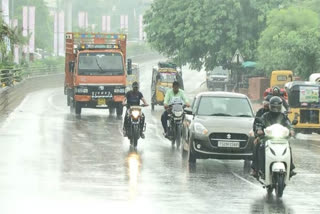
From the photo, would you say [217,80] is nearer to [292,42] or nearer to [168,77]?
[292,42]

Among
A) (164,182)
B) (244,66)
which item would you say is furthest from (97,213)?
(244,66)

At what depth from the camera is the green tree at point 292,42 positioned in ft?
173

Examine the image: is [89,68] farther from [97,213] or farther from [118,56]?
[97,213]

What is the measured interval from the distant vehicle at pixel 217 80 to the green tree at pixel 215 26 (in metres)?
7.50

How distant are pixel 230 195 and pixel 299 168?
18.4 ft

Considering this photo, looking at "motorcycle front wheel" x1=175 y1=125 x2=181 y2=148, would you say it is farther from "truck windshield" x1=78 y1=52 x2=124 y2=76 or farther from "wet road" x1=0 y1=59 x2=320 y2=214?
"truck windshield" x1=78 y1=52 x2=124 y2=76

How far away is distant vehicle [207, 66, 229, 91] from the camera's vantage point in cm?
7938

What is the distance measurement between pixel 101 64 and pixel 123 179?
71.3 feet

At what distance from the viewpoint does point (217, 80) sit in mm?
79562

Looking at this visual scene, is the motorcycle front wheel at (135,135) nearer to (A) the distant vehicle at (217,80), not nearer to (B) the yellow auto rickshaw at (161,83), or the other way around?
(B) the yellow auto rickshaw at (161,83)

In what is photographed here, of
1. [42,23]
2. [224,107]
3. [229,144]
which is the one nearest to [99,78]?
[224,107]

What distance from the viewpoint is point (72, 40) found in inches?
1671

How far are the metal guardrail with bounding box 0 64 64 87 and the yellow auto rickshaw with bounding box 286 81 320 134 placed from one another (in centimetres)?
2531

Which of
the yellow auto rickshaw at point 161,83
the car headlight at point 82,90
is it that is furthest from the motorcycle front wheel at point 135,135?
the yellow auto rickshaw at point 161,83
